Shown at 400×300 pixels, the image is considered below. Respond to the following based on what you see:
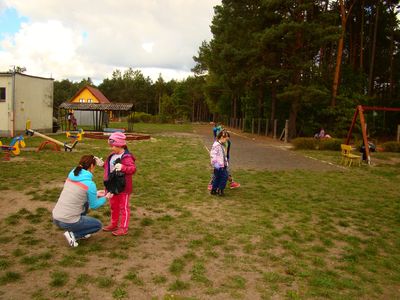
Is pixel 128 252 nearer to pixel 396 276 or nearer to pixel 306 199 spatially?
pixel 396 276

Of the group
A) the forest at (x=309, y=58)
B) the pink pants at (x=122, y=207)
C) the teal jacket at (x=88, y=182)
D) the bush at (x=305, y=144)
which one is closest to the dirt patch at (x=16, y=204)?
the pink pants at (x=122, y=207)

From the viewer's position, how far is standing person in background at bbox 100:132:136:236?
5598 mm

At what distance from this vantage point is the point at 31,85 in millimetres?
26984

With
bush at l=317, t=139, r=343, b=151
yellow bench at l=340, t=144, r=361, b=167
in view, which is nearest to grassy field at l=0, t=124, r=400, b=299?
yellow bench at l=340, t=144, r=361, b=167

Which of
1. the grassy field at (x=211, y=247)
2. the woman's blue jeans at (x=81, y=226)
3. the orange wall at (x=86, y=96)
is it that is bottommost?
the grassy field at (x=211, y=247)

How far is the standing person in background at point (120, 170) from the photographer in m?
5.60

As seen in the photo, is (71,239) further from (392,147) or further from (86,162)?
(392,147)

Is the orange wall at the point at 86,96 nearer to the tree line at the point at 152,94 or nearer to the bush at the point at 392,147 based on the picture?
the tree line at the point at 152,94

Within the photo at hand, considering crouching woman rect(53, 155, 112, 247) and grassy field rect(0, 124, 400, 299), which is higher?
crouching woman rect(53, 155, 112, 247)

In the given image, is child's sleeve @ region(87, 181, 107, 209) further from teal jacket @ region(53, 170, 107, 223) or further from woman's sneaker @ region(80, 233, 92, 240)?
woman's sneaker @ region(80, 233, 92, 240)

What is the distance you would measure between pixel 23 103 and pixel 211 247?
24.2m

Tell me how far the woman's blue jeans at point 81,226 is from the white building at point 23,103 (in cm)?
2130

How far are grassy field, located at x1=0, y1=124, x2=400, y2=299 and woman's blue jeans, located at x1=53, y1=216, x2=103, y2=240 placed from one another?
0.22 metres

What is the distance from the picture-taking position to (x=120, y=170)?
5480mm
